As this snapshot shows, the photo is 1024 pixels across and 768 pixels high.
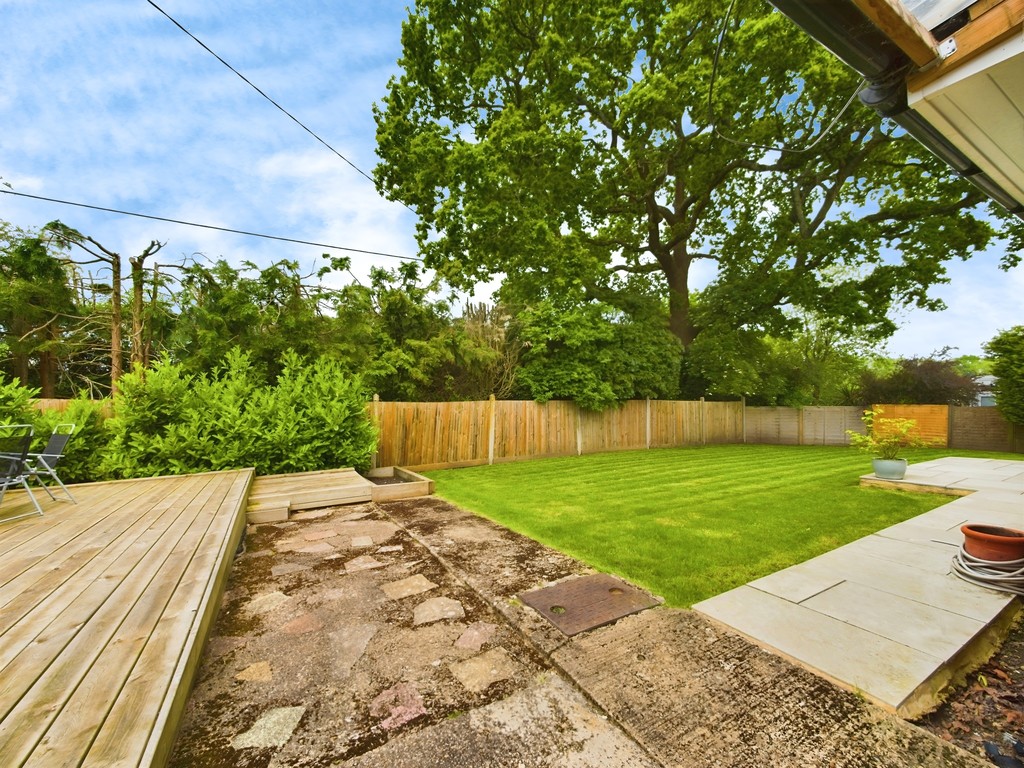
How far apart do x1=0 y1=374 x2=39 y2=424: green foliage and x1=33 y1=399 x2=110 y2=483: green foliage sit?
130 millimetres

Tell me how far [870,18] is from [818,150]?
499 inches

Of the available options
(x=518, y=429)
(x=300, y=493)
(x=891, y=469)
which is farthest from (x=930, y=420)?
(x=300, y=493)

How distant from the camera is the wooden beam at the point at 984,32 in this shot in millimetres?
1364

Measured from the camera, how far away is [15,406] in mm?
4945

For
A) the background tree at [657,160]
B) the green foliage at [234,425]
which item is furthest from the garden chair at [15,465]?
the background tree at [657,160]

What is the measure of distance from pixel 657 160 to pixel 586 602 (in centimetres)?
1147

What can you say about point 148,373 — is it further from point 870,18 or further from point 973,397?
point 973,397

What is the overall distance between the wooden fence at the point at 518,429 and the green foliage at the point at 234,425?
87 cm

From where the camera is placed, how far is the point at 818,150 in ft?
35.8

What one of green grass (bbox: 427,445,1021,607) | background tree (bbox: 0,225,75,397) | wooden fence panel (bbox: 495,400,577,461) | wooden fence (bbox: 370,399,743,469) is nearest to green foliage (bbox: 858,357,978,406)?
wooden fence (bbox: 370,399,743,469)

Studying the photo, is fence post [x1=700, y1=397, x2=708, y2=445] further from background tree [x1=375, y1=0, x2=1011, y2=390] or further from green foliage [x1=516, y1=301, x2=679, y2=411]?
green foliage [x1=516, y1=301, x2=679, y2=411]

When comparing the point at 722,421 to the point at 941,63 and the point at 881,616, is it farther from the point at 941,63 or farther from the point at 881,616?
the point at 941,63

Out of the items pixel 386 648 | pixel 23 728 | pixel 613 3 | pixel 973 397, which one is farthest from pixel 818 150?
pixel 23 728

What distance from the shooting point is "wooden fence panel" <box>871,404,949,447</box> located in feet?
38.4
